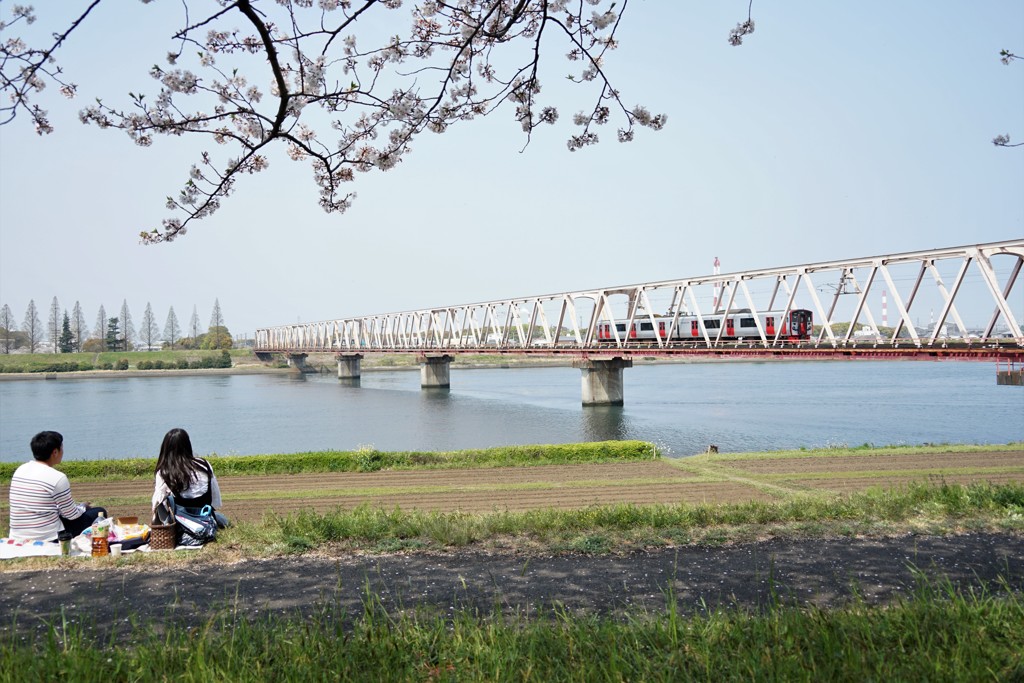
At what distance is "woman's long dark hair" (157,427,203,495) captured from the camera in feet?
25.7

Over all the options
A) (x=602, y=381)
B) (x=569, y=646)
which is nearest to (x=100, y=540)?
(x=569, y=646)

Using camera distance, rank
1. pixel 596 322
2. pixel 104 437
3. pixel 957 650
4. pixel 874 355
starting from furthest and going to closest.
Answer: pixel 596 322 < pixel 104 437 < pixel 874 355 < pixel 957 650

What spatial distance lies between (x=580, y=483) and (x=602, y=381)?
Answer: 1663 inches

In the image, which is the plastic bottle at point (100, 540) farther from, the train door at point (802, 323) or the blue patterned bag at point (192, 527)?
the train door at point (802, 323)

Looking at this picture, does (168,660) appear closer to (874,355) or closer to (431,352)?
(874,355)

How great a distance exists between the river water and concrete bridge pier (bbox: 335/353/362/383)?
82.2ft

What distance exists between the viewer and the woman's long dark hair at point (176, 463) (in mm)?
7824

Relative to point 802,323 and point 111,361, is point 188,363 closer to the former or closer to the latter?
point 111,361

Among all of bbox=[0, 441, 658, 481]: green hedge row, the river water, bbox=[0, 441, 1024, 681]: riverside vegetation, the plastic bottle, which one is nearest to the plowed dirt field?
bbox=[0, 441, 658, 481]: green hedge row

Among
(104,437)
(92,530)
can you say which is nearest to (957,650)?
(92,530)

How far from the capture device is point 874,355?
119 feet

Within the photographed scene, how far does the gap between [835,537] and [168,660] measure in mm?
5899

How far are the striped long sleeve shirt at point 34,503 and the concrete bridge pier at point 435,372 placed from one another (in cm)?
7722

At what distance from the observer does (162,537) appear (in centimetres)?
754
